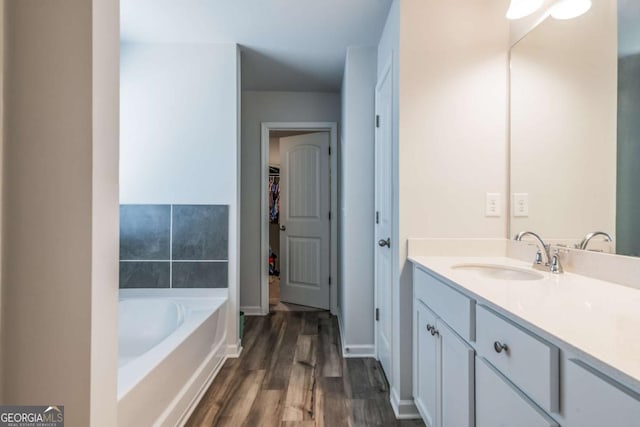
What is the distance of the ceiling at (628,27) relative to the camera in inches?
38.4

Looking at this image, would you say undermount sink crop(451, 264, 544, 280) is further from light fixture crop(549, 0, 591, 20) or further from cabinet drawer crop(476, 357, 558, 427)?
light fixture crop(549, 0, 591, 20)

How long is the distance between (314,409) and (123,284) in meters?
1.67

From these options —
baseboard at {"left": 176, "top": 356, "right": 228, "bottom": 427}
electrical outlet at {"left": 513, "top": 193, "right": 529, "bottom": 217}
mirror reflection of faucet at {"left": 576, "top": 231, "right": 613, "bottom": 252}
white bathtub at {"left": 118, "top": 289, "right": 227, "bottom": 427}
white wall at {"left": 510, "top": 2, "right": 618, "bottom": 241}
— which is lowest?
baseboard at {"left": 176, "top": 356, "right": 228, "bottom": 427}

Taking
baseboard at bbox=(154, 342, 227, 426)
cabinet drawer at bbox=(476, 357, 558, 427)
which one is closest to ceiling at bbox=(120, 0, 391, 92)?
cabinet drawer at bbox=(476, 357, 558, 427)

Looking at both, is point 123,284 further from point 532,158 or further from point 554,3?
point 554,3

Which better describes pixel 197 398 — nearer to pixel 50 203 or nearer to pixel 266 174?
pixel 50 203

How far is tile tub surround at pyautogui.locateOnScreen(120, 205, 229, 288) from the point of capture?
2342mm

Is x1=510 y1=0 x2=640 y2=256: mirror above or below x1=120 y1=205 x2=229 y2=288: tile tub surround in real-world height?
above

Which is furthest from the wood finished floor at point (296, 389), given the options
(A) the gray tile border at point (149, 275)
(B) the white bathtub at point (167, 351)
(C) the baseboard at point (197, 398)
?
(A) the gray tile border at point (149, 275)

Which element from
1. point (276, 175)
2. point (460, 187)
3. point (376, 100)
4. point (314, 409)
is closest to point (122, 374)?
point (314, 409)

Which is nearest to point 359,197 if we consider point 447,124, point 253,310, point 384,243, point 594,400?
point 384,243

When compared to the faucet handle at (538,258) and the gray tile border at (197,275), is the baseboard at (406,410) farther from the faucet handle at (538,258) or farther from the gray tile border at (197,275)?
the gray tile border at (197,275)

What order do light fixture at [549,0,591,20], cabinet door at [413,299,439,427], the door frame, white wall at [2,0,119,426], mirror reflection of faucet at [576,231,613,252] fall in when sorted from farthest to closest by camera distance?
the door frame, cabinet door at [413,299,439,427], light fixture at [549,0,591,20], mirror reflection of faucet at [576,231,613,252], white wall at [2,0,119,426]

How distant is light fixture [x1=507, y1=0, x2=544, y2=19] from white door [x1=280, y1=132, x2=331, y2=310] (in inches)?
83.8
